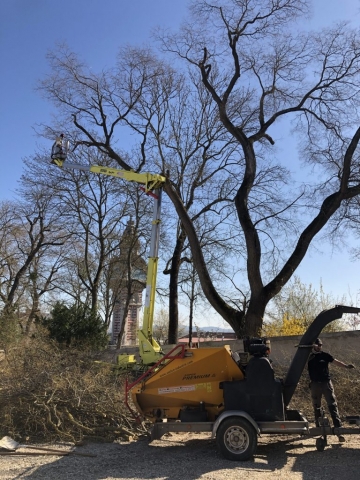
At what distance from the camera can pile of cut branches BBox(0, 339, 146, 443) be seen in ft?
27.5

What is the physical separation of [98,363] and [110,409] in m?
2.17

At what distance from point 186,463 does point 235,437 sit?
0.85 m

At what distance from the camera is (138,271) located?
1167 inches

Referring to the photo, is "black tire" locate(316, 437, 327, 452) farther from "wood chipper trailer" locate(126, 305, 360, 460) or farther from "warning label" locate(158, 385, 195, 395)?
"warning label" locate(158, 385, 195, 395)

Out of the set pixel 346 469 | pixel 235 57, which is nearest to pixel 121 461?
pixel 346 469

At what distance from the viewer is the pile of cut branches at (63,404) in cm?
838

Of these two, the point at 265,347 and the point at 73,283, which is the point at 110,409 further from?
the point at 73,283

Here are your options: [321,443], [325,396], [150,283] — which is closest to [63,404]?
[150,283]

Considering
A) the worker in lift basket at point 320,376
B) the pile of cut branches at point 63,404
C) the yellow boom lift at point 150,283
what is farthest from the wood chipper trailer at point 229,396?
the yellow boom lift at point 150,283

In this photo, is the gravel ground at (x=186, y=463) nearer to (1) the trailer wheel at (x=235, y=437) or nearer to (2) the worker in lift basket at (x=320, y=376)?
(1) the trailer wheel at (x=235, y=437)

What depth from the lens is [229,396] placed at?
7.07 meters

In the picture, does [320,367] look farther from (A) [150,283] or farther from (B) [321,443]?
(A) [150,283]

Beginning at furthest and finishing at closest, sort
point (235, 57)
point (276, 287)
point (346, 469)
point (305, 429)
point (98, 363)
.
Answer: point (235, 57) < point (276, 287) < point (98, 363) < point (305, 429) < point (346, 469)

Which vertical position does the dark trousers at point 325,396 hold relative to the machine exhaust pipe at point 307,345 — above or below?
below
